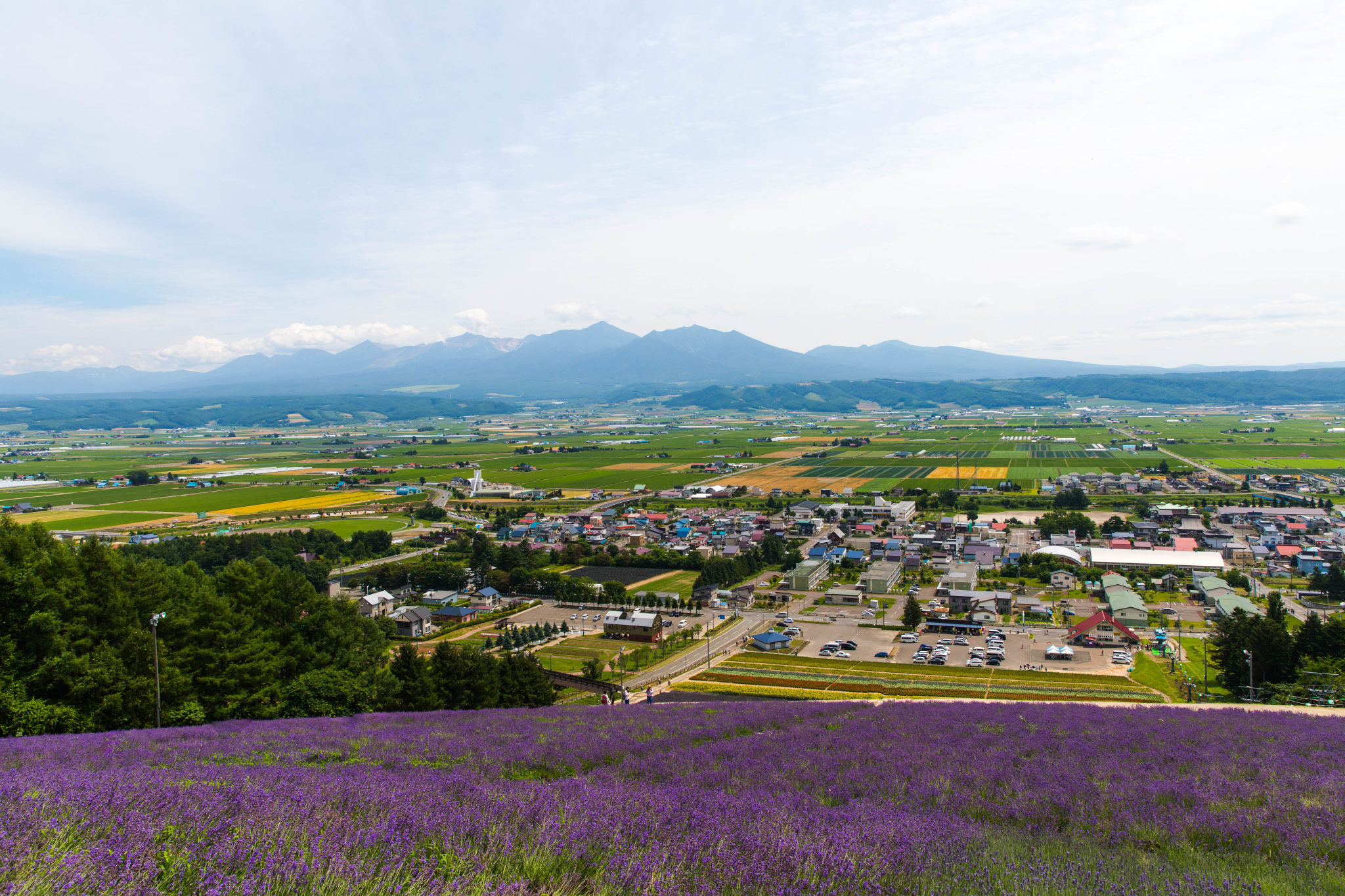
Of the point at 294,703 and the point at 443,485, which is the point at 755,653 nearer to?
the point at 294,703

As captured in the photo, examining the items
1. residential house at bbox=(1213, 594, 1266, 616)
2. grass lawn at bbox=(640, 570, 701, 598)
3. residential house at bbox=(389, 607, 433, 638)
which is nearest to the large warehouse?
residential house at bbox=(1213, 594, 1266, 616)

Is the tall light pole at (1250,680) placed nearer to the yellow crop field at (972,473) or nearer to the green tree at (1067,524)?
the green tree at (1067,524)

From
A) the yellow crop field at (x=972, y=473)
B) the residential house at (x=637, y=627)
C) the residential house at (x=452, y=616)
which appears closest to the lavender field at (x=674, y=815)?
the residential house at (x=637, y=627)

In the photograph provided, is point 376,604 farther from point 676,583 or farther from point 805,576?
point 805,576

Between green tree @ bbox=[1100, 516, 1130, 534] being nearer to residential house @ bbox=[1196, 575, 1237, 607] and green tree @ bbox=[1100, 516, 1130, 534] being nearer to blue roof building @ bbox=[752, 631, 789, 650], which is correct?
residential house @ bbox=[1196, 575, 1237, 607]

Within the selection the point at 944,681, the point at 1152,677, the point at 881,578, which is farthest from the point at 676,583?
the point at 1152,677
